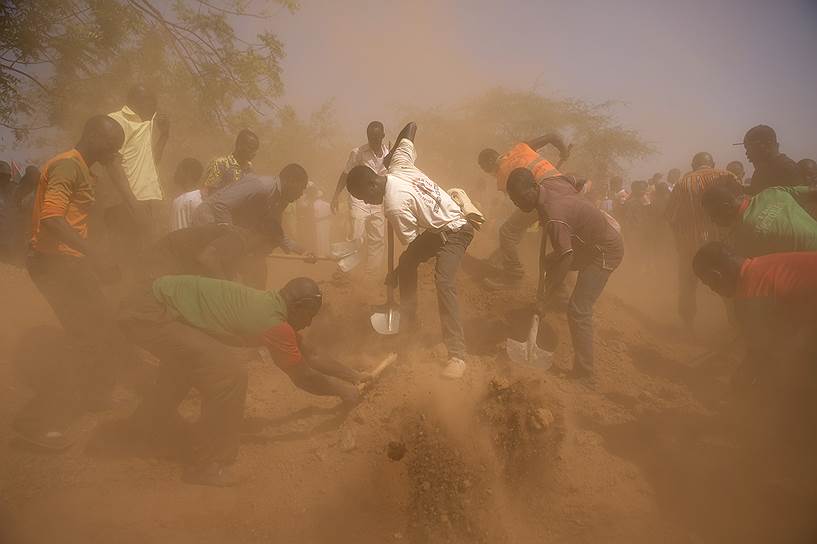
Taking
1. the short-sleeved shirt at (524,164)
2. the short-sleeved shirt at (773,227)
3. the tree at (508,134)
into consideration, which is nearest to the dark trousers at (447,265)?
the short-sleeved shirt at (524,164)

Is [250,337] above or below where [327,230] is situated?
above

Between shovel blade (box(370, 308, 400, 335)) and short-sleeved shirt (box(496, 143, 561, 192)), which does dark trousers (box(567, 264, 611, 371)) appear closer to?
short-sleeved shirt (box(496, 143, 561, 192))

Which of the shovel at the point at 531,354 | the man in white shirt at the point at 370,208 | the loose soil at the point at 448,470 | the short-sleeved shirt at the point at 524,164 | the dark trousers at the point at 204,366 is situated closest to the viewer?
the loose soil at the point at 448,470

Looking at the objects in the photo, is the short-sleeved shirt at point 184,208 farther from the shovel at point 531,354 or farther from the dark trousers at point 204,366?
the shovel at point 531,354

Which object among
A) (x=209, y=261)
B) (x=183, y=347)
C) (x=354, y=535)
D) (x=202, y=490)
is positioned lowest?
(x=202, y=490)

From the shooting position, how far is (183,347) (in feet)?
10.5

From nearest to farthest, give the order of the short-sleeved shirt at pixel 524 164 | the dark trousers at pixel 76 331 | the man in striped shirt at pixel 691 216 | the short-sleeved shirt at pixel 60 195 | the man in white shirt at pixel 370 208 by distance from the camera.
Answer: the short-sleeved shirt at pixel 60 195
the dark trousers at pixel 76 331
the short-sleeved shirt at pixel 524 164
the man in striped shirt at pixel 691 216
the man in white shirt at pixel 370 208

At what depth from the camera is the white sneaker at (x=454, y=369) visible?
406 cm

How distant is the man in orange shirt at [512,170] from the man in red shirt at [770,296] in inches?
81.5

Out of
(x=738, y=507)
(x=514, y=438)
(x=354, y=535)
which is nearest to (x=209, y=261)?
(x=354, y=535)

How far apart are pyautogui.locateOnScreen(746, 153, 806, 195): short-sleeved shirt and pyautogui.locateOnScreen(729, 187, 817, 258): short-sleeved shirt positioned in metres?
1.18

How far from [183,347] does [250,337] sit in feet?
1.45

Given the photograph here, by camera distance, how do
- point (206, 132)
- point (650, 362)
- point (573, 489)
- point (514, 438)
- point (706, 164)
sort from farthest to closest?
point (206, 132) → point (706, 164) → point (650, 362) → point (514, 438) → point (573, 489)

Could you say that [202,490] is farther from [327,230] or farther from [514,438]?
[327,230]
